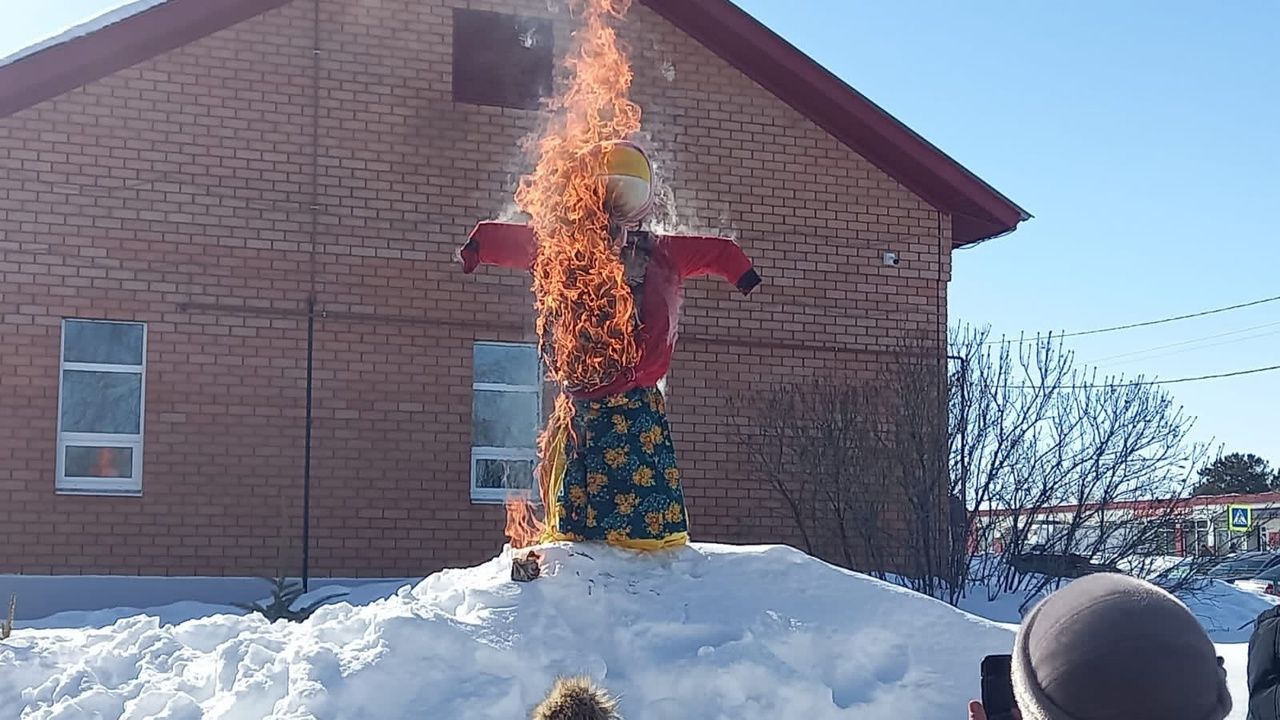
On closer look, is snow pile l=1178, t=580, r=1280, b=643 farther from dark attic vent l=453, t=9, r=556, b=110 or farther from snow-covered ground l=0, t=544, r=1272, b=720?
dark attic vent l=453, t=9, r=556, b=110

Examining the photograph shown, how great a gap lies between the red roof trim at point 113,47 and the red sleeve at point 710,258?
559 centimetres

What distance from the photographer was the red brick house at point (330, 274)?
9.84 m

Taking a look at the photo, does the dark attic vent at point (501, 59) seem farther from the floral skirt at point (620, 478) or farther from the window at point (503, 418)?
the floral skirt at point (620, 478)

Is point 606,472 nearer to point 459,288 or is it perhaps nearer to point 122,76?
point 459,288

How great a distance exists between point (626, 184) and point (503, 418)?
201 inches

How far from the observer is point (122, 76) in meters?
10.1

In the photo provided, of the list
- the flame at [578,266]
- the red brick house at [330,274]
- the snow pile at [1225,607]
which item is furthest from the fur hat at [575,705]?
the snow pile at [1225,607]

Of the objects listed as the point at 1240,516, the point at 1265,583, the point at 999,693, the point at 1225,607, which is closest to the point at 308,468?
the point at 1225,607

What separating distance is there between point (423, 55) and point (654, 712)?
23.3 ft

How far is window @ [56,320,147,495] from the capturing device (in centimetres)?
985

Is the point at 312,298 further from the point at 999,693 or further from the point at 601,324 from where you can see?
the point at 999,693

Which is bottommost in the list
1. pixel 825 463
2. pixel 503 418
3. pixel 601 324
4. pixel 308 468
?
pixel 308 468

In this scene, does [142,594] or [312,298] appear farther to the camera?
[312,298]

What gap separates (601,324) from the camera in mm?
6016
